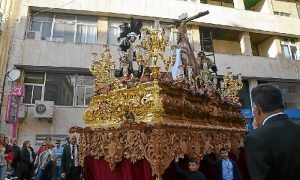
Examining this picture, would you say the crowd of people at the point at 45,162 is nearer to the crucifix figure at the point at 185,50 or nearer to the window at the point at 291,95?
the crucifix figure at the point at 185,50

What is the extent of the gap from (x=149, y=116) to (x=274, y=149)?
7.76ft

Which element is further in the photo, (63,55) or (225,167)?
(63,55)

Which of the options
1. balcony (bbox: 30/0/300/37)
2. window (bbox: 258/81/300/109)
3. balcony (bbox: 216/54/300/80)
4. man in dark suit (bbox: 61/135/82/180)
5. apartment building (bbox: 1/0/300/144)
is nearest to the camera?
man in dark suit (bbox: 61/135/82/180)

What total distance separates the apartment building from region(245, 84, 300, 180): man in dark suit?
38.7 ft

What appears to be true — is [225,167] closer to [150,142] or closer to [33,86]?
[150,142]

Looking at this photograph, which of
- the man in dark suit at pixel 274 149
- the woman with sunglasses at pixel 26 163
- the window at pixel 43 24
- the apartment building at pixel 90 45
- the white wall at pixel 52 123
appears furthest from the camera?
the window at pixel 43 24

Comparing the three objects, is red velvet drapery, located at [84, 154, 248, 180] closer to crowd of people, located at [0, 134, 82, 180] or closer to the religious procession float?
the religious procession float

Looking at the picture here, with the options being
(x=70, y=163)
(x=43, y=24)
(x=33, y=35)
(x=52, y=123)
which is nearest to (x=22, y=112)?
(x=52, y=123)

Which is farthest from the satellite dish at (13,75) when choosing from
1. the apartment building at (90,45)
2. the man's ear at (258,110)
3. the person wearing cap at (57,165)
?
the man's ear at (258,110)

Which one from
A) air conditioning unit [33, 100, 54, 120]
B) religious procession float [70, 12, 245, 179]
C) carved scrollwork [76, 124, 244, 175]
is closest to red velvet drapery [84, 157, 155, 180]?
religious procession float [70, 12, 245, 179]

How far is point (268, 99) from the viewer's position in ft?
6.41

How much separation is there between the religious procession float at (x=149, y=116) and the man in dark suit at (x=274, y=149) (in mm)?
1972

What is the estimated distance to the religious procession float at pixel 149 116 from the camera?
152 inches

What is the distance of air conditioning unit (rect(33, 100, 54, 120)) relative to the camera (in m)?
12.4
